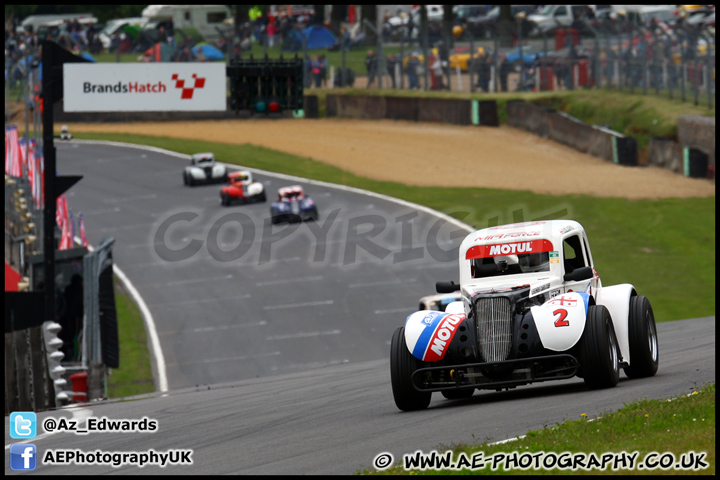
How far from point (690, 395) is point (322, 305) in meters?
19.7

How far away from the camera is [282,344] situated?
1045 inches

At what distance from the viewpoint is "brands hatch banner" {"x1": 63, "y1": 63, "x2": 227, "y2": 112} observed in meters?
21.2

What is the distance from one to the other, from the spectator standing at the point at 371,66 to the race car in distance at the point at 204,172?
48.6ft

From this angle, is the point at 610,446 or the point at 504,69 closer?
the point at 610,446

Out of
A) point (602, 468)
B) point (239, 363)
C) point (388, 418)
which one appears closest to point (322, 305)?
point (239, 363)

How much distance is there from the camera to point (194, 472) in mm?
9000

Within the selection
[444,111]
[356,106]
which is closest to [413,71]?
[444,111]

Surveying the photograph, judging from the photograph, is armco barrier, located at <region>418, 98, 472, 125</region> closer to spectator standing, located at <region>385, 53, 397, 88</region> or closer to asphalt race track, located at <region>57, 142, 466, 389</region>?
spectator standing, located at <region>385, 53, 397, 88</region>

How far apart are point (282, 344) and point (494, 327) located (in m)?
16.1

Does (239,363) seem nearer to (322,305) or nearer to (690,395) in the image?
(322,305)

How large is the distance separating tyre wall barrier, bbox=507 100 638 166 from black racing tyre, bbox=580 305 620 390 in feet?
112

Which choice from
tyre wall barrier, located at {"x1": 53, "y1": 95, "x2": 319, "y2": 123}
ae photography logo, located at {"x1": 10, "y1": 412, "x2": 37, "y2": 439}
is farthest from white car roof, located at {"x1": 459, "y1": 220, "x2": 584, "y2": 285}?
tyre wall barrier, located at {"x1": 53, "y1": 95, "x2": 319, "y2": 123}

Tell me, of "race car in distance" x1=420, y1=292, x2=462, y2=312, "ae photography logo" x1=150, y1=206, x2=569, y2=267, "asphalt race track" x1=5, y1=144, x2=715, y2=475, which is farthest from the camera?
"ae photography logo" x1=150, y1=206, x2=569, y2=267

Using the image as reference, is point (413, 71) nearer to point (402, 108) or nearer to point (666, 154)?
point (402, 108)
